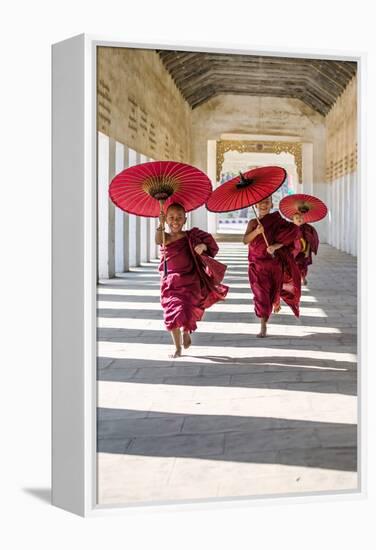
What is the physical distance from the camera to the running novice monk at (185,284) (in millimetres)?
5656

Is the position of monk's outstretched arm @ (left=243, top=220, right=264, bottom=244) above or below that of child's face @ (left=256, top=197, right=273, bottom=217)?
below

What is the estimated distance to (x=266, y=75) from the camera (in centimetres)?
462

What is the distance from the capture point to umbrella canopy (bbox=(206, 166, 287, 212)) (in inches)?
199

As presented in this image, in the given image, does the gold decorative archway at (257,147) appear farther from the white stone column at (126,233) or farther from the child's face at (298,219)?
the white stone column at (126,233)

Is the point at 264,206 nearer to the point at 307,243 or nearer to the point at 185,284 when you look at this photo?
the point at 307,243

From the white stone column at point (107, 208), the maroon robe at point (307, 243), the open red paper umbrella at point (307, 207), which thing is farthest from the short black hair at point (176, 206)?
the maroon robe at point (307, 243)

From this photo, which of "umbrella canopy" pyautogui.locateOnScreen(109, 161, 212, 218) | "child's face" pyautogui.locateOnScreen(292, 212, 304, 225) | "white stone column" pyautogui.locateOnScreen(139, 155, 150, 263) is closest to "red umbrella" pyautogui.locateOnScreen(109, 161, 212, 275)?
"umbrella canopy" pyautogui.locateOnScreen(109, 161, 212, 218)

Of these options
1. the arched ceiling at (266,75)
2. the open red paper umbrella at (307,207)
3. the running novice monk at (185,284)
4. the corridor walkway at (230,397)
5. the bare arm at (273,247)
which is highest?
the arched ceiling at (266,75)

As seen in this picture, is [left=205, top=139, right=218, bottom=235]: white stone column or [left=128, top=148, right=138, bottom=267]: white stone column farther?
[left=128, top=148, right=138, bottom=267]: white stone column

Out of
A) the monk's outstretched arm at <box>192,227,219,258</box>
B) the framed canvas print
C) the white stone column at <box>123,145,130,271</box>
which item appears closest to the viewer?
the framed canvas print

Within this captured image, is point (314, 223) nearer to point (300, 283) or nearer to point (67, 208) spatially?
point (300, 283)

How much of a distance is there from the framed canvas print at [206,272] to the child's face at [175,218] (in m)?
0.02

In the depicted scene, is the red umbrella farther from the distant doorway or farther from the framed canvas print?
the distant doorway

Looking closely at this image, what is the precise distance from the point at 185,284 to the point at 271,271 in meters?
0.97
